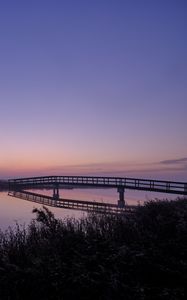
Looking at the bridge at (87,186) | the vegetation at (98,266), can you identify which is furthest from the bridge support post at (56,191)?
the vegetation at (98,266)

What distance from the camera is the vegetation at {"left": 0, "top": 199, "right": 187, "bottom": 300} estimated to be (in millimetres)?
8102

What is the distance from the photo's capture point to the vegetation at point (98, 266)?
26.6ft

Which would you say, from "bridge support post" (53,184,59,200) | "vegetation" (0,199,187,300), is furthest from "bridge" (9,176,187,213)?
"vegetation" (0,199,187,300)

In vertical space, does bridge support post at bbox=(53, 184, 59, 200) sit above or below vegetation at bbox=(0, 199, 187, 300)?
below

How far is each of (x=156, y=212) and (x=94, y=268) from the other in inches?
270

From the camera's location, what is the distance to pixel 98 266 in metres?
9.07

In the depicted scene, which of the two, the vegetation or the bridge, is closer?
the vegetation

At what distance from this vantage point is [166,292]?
7.58 meters

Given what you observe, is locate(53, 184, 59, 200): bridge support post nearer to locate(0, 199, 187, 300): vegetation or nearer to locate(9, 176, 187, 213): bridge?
locate(9, 176, 187, 213): bridge

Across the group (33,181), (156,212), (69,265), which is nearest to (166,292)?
(69,265)

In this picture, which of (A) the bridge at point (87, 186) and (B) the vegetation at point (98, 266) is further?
(A) the bridge at point (87, 186)

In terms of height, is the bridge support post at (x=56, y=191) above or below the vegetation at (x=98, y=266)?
below

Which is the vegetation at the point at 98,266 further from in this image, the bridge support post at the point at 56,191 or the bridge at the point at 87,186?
the bridge support post at the point at 56,191

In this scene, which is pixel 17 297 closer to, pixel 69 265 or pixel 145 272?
pixel 69 265
